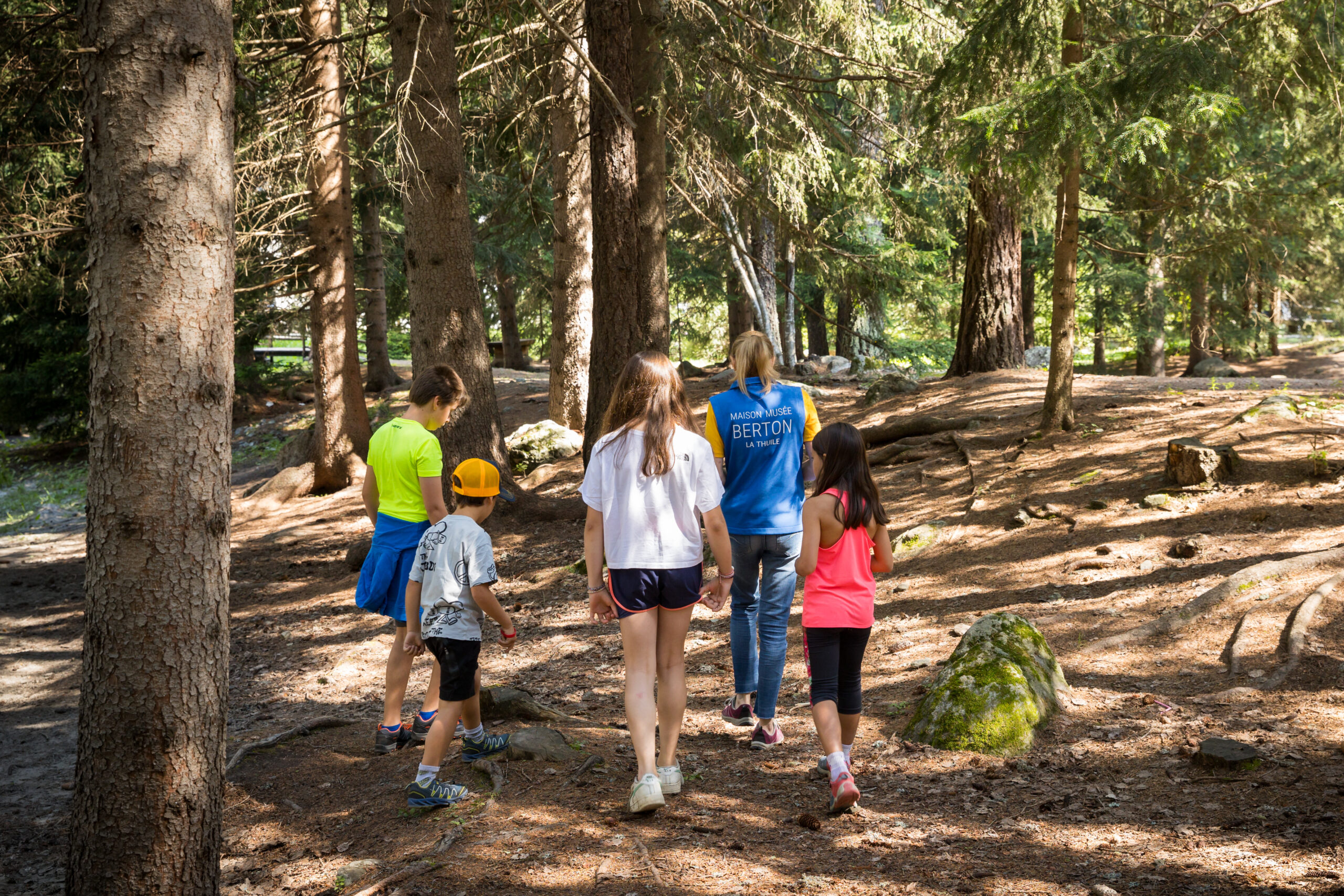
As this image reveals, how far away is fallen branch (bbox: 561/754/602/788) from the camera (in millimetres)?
4109

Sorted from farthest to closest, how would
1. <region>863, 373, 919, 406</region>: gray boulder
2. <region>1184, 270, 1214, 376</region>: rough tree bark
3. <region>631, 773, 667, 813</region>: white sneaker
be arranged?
<region>1184, 270, 1214, 376</region>: rough tree bark, <region>863, 373, 919, 406</region>: gray boulder, <region>631, 773, 667, 813</region>: white sneaker

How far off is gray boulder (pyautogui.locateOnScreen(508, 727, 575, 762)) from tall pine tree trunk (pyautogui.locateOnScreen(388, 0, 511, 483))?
5492 mm

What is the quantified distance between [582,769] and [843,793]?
1.25 meters

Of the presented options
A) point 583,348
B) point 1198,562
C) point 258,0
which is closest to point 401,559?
point 1198,562

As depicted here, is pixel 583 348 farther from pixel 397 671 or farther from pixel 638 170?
pixel 397 671

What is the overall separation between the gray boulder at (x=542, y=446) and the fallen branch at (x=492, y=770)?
838 centimetres

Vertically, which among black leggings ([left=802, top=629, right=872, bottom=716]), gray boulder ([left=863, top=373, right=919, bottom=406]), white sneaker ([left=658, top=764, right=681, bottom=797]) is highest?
gray boulder ([left=863, top=373, right=919, bottom=406])

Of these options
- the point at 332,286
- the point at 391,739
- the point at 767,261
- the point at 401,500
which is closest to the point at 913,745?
the point at 391,739

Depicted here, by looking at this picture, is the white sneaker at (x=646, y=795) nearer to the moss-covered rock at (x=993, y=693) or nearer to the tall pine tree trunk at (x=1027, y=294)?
the moss-covered rock at (x=993, y=693)

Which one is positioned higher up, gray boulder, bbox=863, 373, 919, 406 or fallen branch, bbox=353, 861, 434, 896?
gray boulder, bbox=863, 373, 919, 406

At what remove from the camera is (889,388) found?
41.3 ft

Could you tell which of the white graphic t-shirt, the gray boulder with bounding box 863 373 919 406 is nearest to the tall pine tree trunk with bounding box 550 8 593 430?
the gray boulder with bounding box 863 373 919 406

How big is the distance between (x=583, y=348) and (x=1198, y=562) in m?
9.01

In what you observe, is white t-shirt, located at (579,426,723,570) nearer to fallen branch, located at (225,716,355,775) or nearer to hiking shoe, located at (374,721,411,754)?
hiking shoe, located at (374,721,411,754)
